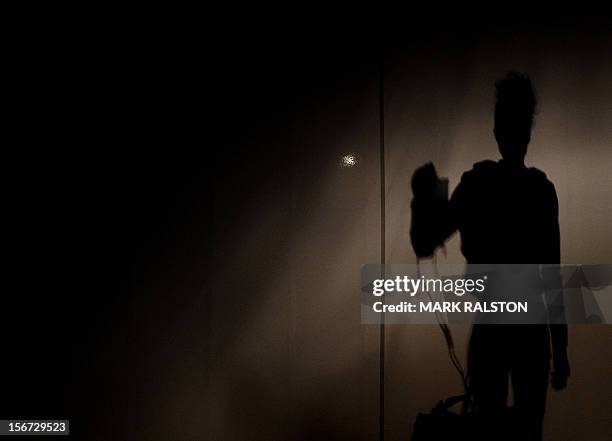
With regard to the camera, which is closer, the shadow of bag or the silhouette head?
the shadow of bag

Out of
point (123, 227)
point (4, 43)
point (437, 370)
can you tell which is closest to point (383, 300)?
point (437, 370)

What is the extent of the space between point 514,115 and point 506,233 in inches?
21.6

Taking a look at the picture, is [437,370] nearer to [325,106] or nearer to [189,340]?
[189,340]

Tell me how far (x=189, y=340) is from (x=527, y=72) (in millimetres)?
2025

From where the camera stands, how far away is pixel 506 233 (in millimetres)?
2260

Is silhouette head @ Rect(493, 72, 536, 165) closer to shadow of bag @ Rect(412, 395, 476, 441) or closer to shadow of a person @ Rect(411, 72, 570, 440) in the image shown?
shadow of a person @ Rect(411, 72, 570, 440)

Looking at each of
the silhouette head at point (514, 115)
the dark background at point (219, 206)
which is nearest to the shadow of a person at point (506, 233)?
the silhouette head at point (514, 115)

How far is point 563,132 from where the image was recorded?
2.26 metres

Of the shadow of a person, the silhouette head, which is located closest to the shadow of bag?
the shadow of a person

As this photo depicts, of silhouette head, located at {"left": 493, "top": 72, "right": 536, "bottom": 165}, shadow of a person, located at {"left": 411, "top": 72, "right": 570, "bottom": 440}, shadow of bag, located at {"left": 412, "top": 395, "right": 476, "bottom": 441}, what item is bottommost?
shadow of bag, located at {"left": 412, "top": 395, "right": 476, "bottom": 441}

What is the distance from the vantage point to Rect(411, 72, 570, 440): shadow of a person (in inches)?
87.7

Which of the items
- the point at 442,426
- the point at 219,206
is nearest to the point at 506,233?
the point at 442,426

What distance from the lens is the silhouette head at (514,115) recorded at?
227 centimetres

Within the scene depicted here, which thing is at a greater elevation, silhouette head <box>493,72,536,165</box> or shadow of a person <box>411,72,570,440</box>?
silhouette head <box>493,72,536,165</box>
